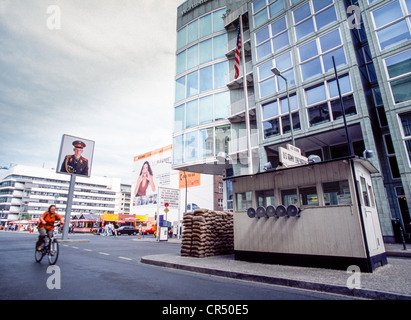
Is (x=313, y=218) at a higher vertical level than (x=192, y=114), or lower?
lower

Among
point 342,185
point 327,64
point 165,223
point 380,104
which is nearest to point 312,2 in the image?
point 327,64

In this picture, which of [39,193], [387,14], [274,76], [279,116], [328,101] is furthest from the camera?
[39,193]

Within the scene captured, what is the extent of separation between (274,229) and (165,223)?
20.3 metres

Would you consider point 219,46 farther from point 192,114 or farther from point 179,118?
point 179,118

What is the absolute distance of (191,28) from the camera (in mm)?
27797

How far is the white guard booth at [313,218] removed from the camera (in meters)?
6.75

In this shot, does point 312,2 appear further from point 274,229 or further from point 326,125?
point 274,229

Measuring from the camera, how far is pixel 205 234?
1055 centimetres

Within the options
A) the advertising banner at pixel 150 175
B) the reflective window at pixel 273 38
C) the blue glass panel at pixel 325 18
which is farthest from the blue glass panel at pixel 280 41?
the advertising banner at pixel 150 175

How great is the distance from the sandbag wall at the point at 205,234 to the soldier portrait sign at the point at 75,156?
706 inches

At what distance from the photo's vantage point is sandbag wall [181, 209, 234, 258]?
1029cm

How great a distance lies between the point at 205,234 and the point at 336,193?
565 cm

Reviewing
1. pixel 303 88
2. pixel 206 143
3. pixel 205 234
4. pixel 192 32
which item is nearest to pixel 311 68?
pixel 303 88

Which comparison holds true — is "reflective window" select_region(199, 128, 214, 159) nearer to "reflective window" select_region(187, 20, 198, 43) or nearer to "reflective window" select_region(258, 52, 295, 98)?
"reflective window" select_region(258, 52, 295, 98)
